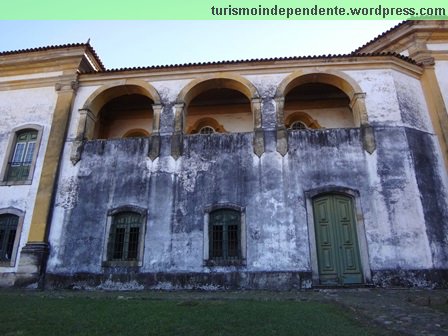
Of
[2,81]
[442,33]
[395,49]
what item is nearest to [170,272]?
[2,81]

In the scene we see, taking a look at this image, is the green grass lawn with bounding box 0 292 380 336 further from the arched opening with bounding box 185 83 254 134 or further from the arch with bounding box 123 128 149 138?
the arch with bounding box 123 128 149 138

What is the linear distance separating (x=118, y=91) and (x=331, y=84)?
7964 millimetres

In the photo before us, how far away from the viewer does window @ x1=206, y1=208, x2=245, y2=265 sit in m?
10.4

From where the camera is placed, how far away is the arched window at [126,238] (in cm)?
1086

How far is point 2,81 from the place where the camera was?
14031mm

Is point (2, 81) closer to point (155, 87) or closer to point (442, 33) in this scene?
point (155, 87)

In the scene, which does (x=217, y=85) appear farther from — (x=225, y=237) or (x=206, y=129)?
(x=225, y=237)

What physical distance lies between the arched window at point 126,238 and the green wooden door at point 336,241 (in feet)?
18.0

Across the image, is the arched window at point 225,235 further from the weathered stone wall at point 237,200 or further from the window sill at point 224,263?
the weathered stone wall at point 237,200

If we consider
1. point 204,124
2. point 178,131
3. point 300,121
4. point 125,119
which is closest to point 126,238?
point 178,131

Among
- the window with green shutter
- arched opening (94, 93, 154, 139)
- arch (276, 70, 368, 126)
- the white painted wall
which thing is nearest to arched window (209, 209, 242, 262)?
arch (276, 70, 368, 126)

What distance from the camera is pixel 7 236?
38.1ft

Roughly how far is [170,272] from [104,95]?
7154mm

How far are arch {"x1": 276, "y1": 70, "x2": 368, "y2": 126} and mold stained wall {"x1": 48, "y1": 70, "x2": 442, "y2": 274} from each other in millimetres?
278
